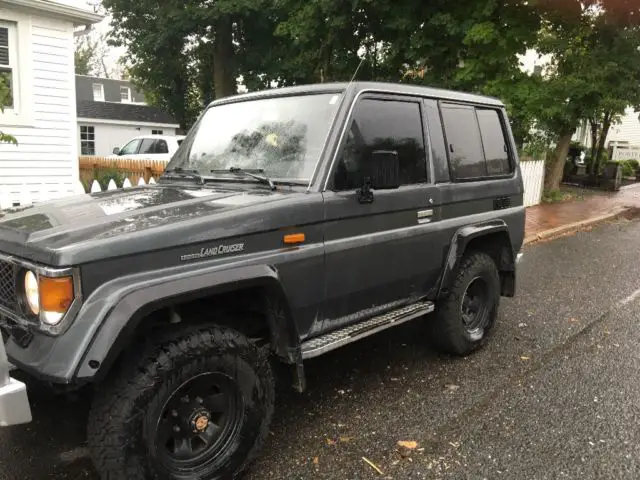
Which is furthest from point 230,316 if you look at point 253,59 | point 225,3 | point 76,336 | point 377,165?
point 253,59

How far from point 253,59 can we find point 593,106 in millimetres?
13545

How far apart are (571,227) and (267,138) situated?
9.49 metres

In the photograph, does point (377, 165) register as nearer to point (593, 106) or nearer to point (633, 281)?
point (633, 281)

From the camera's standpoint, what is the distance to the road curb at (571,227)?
9958 mm

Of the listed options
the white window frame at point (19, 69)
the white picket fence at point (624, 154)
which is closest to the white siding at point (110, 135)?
the white window frame at point (19, 69)

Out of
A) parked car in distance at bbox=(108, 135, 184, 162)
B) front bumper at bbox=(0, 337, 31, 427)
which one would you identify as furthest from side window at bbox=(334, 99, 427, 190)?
parked car in distance at bbox=(108, 135, 184, 162)

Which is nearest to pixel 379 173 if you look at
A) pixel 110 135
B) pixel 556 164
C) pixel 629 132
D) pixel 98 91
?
pixel 556 164

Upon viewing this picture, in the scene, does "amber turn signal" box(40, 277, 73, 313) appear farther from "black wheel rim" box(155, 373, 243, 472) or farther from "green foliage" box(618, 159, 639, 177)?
"green foliage" box(618, 159, 639, 177)

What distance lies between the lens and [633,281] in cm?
717

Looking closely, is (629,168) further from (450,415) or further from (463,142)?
(450,415)

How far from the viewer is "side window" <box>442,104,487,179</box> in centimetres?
412

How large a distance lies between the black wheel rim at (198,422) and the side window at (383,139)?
1300 millimetres

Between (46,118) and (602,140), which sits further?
(602,140)

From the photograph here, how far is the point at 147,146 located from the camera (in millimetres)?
18688
